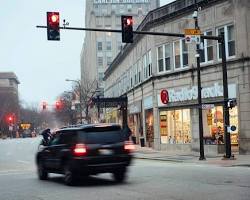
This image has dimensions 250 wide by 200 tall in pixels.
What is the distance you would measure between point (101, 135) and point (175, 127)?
22374 mm

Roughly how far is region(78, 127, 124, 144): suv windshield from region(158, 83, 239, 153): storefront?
54.7 ft

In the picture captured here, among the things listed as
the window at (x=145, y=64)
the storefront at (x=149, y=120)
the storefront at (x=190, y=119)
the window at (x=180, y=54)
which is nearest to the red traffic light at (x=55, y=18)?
the storefront at (x=190, y=119)

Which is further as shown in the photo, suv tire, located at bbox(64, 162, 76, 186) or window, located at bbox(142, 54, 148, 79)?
window, located at bbox(142, 54, 148, 79)

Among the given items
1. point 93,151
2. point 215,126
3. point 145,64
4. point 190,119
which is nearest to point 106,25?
point 145,64

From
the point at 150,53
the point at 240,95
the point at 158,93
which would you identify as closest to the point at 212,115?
the point at 240,95

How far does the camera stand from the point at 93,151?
15750mm

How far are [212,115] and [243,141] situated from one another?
3556 mm

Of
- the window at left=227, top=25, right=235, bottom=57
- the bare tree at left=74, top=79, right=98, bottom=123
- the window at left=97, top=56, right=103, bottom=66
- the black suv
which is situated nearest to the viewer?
the black suv

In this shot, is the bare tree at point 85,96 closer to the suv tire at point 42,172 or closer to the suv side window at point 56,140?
the suv tire at point 42,172

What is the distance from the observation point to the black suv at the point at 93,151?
15703 mm

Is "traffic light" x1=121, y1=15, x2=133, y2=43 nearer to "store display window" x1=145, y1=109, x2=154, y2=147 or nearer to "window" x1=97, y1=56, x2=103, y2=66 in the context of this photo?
"store display window" x1=145, y1=109, x2=154, y2=147

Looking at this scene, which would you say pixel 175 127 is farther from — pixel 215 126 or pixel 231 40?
pixel 231 40

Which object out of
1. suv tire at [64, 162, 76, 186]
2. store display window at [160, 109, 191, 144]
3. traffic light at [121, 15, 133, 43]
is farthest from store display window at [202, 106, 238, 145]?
suv tire at [64, 162, 76, 186]

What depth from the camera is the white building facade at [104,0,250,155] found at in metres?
31.5
